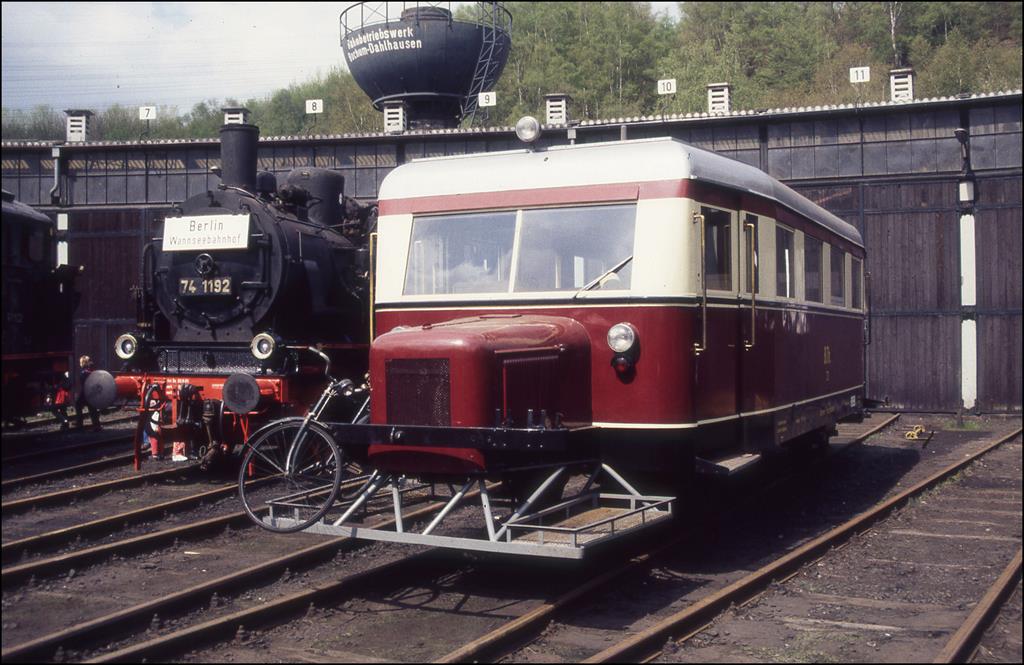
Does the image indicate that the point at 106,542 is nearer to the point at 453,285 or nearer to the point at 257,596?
the point at 257,596

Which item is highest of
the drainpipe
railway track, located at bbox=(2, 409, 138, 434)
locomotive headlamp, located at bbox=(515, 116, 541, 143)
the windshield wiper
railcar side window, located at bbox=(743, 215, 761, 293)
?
the drainpipe

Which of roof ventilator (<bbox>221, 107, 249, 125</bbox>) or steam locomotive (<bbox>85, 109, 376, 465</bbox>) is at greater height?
roof ventilator (<bbox>221, 107, 249, 125</bbox>)

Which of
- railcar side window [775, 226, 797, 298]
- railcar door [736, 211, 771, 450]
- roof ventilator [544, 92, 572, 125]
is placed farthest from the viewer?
roof ventilator [544, 92, 572, 125]

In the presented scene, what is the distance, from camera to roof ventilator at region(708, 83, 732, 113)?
80.3ft

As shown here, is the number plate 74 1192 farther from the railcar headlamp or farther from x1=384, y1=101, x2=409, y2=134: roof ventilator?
x1=384, y1=101, x2=409, y2=134: roof ventilator

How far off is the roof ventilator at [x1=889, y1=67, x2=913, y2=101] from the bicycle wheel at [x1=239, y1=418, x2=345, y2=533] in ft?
66.5

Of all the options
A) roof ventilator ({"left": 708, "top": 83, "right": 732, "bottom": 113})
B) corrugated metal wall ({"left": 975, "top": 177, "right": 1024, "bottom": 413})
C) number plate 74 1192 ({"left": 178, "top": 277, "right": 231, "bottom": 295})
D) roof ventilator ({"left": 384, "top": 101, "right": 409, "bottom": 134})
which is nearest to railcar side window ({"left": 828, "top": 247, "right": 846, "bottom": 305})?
number plate 74 1192 ({"left": 178, "top": 277, "right": 231, "bottom": 295})

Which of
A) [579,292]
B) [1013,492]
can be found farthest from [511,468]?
[1013,492]

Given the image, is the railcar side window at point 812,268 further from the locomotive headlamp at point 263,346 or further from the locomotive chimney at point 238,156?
the locomotive chimney at point 238,156

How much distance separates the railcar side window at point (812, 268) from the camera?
9.80 metres

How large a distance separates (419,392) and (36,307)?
8.91 meters

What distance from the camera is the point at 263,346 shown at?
11273mm

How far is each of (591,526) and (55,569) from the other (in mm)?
3940

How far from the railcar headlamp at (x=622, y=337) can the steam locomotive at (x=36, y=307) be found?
681cm
